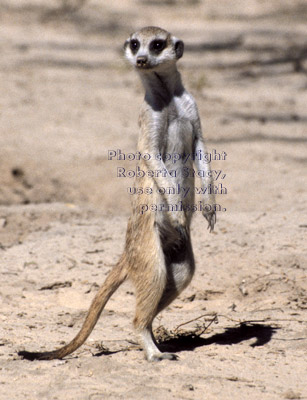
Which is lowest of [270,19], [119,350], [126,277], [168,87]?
A: [119,350]

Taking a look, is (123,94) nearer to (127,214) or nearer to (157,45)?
(127,214)

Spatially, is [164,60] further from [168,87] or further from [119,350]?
Result: [119,350]

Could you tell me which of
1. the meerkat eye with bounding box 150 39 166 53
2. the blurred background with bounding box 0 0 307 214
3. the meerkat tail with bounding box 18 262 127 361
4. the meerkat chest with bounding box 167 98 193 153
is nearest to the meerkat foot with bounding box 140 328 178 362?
the meerkat tail with bounding box 18 262 127 361

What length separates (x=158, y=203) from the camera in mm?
3480

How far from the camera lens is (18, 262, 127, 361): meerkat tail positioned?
336 centimetres

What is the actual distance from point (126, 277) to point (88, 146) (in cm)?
406

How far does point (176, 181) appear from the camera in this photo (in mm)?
3611

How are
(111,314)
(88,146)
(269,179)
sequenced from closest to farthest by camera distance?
1. (111,314)
2. (269,179)
3. (88,146)

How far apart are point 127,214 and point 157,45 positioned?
2.48 meters

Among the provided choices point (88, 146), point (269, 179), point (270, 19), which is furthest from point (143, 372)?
point (270, 19)

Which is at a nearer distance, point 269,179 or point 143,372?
point 143,372

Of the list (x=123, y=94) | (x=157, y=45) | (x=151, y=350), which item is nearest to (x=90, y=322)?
(x=151, y=350)

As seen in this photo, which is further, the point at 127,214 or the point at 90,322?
the point at 127,214

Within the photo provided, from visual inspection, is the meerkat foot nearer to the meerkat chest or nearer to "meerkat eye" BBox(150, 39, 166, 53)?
the meerkat chest
